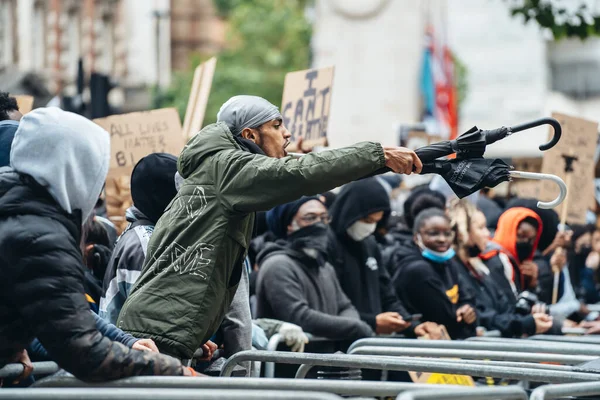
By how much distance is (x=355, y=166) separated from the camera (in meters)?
4.81

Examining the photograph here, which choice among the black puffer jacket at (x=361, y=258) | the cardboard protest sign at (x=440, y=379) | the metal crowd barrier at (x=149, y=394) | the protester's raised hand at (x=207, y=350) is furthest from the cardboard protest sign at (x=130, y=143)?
the metal crowd barrier at (x=149, y=394)

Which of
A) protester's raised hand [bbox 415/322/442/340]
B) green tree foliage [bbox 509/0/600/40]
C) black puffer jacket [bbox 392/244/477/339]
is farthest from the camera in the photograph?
green tree foliage [bbox 509/0/600/40]

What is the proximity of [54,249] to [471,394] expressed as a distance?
1.32 m

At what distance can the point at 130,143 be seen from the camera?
873cm

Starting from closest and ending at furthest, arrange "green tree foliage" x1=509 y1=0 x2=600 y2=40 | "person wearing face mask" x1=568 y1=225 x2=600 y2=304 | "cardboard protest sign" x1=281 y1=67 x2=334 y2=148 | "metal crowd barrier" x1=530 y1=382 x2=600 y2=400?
"metal crowd barrier" x1=530 y1=382 x2=600 y2=400 → "cardboard protest sign" x1=281 y1=67 x2=334 y2=148 → "green tree foliage" x1=509 y1=0 x2=600 y2=40 → "person wearing face mask" x1=568 y1=225 x2=600 y2=304

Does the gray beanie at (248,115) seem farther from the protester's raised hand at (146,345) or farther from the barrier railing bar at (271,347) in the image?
the barrier railing bar at (271,347)

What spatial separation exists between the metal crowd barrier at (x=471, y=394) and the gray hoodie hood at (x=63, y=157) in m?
1.18

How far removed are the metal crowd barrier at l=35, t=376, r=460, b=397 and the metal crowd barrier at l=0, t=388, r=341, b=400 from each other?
12.8 inches

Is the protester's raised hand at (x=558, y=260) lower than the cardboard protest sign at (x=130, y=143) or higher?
lower

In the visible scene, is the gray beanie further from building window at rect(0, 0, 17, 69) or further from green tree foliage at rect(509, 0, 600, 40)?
building window at rect(0, 0, 17, 69)

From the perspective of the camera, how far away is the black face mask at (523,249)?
10.1 metres

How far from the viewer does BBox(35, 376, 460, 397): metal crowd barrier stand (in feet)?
13.6

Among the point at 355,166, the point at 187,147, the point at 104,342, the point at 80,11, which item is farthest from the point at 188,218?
the point at 80,11

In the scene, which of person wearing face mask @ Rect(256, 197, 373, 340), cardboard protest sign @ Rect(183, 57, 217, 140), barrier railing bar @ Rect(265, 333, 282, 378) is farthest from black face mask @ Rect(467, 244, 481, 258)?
barrier railing bar @ Rect(265, 333, 282, 378)
